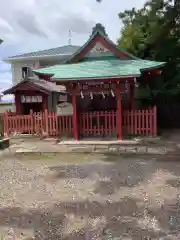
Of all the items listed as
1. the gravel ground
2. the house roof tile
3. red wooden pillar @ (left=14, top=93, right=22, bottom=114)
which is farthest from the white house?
the gravel ground

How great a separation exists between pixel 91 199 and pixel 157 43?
15076mm

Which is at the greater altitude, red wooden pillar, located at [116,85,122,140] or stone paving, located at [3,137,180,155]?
red wooden pillar, located at [116,85,122,140]

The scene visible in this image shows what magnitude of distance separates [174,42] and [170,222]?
15995 millimetres

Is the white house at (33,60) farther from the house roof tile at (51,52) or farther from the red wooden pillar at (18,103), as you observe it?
the red wooden pillar at (18,103)

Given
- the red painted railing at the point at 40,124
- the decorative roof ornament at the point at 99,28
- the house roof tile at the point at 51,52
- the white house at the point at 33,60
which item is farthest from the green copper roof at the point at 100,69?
the house roof tile at the point at 51,52

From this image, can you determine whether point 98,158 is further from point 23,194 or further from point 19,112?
point 19,112

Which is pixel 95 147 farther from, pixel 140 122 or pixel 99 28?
pixel 99 28

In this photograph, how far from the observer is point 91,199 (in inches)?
234

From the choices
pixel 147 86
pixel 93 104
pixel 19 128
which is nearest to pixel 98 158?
pixel 19 128

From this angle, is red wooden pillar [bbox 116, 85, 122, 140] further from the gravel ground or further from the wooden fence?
the gravel ground

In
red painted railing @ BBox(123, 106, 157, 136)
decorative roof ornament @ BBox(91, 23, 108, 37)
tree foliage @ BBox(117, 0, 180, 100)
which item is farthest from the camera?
tree foliage @ BBox(117, 0, 180, 100)

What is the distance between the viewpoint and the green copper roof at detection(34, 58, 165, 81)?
13055 mm

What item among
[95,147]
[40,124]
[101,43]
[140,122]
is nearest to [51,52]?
[101,43]

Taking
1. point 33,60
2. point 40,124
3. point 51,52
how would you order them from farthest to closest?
point 51,52
point 33,60
point 40,124
